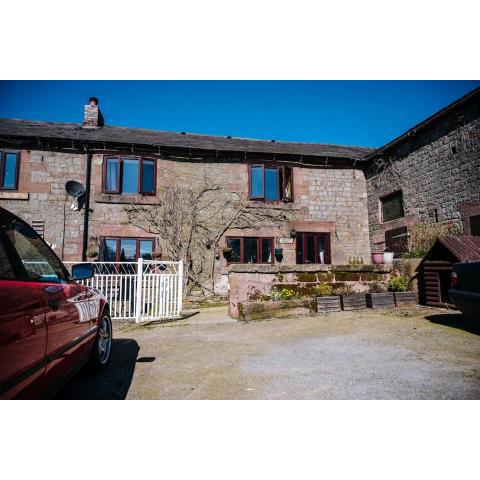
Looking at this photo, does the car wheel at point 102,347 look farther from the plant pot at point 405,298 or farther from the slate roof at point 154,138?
the slate roof at point 154,138

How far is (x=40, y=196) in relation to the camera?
10.6 metres

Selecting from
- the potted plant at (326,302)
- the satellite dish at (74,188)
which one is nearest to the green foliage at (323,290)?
the potted plant at (326,302)

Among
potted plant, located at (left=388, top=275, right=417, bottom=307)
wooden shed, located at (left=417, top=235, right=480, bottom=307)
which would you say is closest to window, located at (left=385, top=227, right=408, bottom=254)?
wooden shed, located at (left=417, top=235, right=480, bottom=307)

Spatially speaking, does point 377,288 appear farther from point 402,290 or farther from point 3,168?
point 3,168

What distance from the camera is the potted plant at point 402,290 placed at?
6969 mm

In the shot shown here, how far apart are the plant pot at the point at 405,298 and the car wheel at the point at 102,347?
20.1ft

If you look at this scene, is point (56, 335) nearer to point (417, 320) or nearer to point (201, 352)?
point (201, 352)

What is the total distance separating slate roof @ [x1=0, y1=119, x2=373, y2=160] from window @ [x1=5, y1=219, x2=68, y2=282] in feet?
30.2

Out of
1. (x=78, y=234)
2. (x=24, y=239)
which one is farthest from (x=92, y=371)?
(x=78, y=234)

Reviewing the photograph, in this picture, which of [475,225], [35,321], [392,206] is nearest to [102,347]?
[35,321]

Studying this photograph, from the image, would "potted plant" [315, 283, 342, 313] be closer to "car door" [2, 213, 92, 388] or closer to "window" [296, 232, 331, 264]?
"car door" [2, 213, 92, 388]

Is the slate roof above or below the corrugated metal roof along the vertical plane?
above

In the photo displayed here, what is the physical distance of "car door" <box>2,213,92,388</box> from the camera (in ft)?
6.68

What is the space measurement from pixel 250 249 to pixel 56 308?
9833 millimetres
